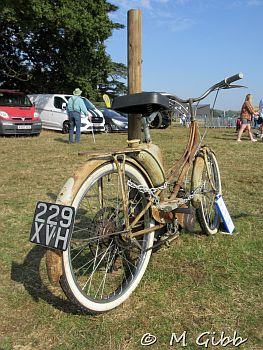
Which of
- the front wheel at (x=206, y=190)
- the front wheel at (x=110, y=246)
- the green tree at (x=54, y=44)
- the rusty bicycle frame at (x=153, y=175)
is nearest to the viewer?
the rusty bicycle frame at (x=153, y=175)

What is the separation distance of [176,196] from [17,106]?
13.2m

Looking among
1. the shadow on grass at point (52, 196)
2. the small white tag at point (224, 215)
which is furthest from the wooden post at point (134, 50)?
the shadow on grass at point (52, 196)

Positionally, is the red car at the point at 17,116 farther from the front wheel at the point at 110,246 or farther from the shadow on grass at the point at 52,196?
the front wheel at the point at 110,246

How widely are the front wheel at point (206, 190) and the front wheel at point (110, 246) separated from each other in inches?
35.1

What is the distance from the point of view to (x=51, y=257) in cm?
254

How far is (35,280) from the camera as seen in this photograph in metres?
3.40

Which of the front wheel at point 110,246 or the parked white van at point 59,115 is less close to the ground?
the parked white van at point 59,115

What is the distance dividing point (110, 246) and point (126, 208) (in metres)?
0.38

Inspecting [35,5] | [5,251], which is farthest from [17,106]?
[5,251]

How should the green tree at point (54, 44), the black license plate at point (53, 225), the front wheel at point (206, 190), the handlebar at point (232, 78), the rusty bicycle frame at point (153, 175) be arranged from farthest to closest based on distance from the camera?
1. the green tree at point (54, 44)
2. the front wheel at point (206, 190)
3. the handlebar at point (232, 78)
4. the rusty bicycle frame at point (153, 175)
5. the black license plate at point (53, 225)

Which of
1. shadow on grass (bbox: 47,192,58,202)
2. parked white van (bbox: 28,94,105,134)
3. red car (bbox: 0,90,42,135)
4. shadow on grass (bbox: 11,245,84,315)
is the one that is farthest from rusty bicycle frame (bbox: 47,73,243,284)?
parked white van (bbox: 28,94,105,134)

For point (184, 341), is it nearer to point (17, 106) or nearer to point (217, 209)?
point (217, 209)

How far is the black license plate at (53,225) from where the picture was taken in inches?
98.6

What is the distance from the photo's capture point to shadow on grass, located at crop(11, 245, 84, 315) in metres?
3.01
